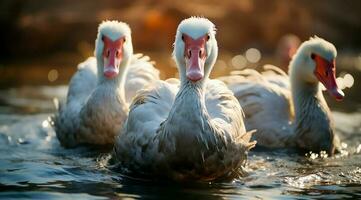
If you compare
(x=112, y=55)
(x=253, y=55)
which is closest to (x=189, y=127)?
(x=112, y=55)

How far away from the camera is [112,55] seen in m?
8.69

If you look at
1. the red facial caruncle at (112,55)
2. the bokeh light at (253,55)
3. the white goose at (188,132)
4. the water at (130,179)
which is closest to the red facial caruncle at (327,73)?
the water at (130,179)

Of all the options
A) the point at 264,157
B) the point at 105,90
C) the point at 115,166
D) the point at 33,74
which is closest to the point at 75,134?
the point at 105,90

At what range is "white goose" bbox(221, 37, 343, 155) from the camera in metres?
9.18

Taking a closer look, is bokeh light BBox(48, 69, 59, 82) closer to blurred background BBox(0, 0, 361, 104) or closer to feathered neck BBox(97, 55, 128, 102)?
blurred background BBox(0, 0, 361, 104)

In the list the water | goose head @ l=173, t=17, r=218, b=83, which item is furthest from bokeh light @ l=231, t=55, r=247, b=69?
goose head @ l=173, t=17, r=218, b=83

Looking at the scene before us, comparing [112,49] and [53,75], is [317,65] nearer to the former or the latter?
[112,49]

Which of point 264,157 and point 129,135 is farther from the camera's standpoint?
point 264,157

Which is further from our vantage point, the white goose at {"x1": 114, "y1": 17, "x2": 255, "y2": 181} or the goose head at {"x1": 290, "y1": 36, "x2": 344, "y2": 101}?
the goose head at {"x1": 290, "y1": 36, "x2": 344, "y2": 101}

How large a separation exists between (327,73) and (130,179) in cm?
314

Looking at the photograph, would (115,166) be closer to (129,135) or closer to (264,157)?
(129,135)

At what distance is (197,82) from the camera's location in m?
6.92

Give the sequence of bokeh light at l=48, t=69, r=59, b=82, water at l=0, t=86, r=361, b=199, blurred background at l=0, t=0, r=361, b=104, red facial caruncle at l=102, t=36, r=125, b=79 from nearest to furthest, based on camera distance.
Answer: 1. water at l=0, t=86, r=361, b=199
2. red facial caruncle at l=102, t=36, r=125, b=79
3. bokeh light at l=48, t=69, r=59, b=82
4. blurred background at l=0, t=0, r=361, b=104

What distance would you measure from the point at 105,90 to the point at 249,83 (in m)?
1.97
